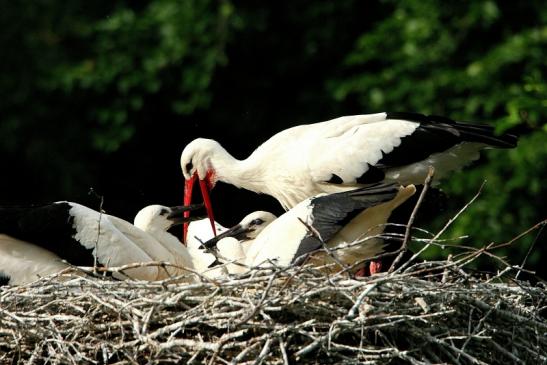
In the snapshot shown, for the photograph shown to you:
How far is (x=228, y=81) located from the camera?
13180 millimetres

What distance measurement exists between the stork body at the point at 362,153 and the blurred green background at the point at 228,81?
→ 2.79 m

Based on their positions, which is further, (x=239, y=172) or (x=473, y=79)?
(x=473, y=79)

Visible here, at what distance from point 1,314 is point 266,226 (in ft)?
7.53

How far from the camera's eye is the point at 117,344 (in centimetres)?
597

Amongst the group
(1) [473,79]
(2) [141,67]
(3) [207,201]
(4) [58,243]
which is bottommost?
(1) [473,79]

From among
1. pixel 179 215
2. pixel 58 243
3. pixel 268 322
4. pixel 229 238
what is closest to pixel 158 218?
pixel 179 215

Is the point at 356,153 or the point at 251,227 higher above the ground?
the point at 356,153

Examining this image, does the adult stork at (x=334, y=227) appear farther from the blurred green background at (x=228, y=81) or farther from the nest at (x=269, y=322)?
the blurred green background at (x=228, y=81)

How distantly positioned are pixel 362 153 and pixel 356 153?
0.04 m

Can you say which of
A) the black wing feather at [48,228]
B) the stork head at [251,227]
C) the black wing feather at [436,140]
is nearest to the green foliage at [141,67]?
the black wing feather at [436,140]

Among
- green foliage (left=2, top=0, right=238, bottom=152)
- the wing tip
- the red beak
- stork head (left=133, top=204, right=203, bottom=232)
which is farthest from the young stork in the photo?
green foliage (left=2, top=0, right=238, bottom=152)

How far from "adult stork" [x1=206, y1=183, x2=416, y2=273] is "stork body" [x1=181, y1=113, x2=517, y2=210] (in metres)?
0.87

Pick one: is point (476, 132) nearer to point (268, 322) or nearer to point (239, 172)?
point (239, 172)

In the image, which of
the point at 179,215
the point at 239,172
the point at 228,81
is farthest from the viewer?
the point at 228,81
